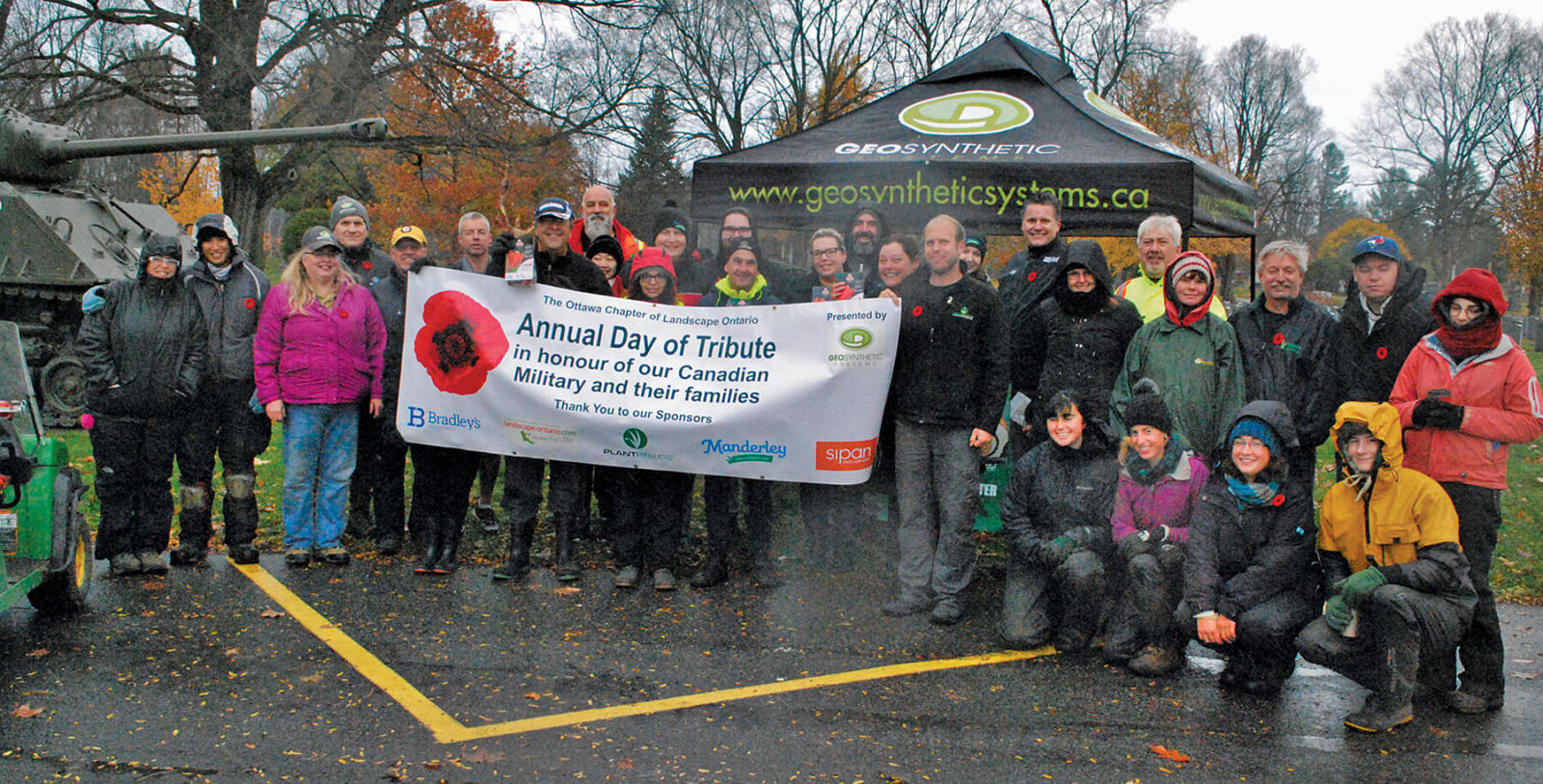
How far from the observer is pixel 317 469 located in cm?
658

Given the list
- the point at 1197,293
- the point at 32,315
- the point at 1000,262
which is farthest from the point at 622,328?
the point at 1000,262

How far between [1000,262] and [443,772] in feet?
107

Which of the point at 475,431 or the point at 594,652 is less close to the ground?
the point at 475,431

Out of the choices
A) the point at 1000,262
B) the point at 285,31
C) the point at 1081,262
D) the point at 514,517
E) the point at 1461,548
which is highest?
the point at 285,31

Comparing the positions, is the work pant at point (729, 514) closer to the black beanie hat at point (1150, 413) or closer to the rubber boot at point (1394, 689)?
the black beanie hat at point (1150, 413)

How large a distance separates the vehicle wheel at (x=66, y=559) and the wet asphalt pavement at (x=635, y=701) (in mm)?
111

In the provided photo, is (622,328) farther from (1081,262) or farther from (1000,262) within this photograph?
(1000,262)

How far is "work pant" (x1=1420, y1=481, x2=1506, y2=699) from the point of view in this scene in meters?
4.58

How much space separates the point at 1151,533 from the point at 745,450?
210 cm

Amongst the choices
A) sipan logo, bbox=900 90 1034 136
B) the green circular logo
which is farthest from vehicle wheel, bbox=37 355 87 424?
the green circular logo

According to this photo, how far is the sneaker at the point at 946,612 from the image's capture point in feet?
18.6

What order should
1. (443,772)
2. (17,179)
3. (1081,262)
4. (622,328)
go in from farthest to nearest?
(17,179), (622,328), (1081,262), (443,772)

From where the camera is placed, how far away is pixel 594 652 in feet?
16.8

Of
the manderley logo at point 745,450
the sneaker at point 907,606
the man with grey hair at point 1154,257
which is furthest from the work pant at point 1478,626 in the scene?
the manderley logo at point 745,450
